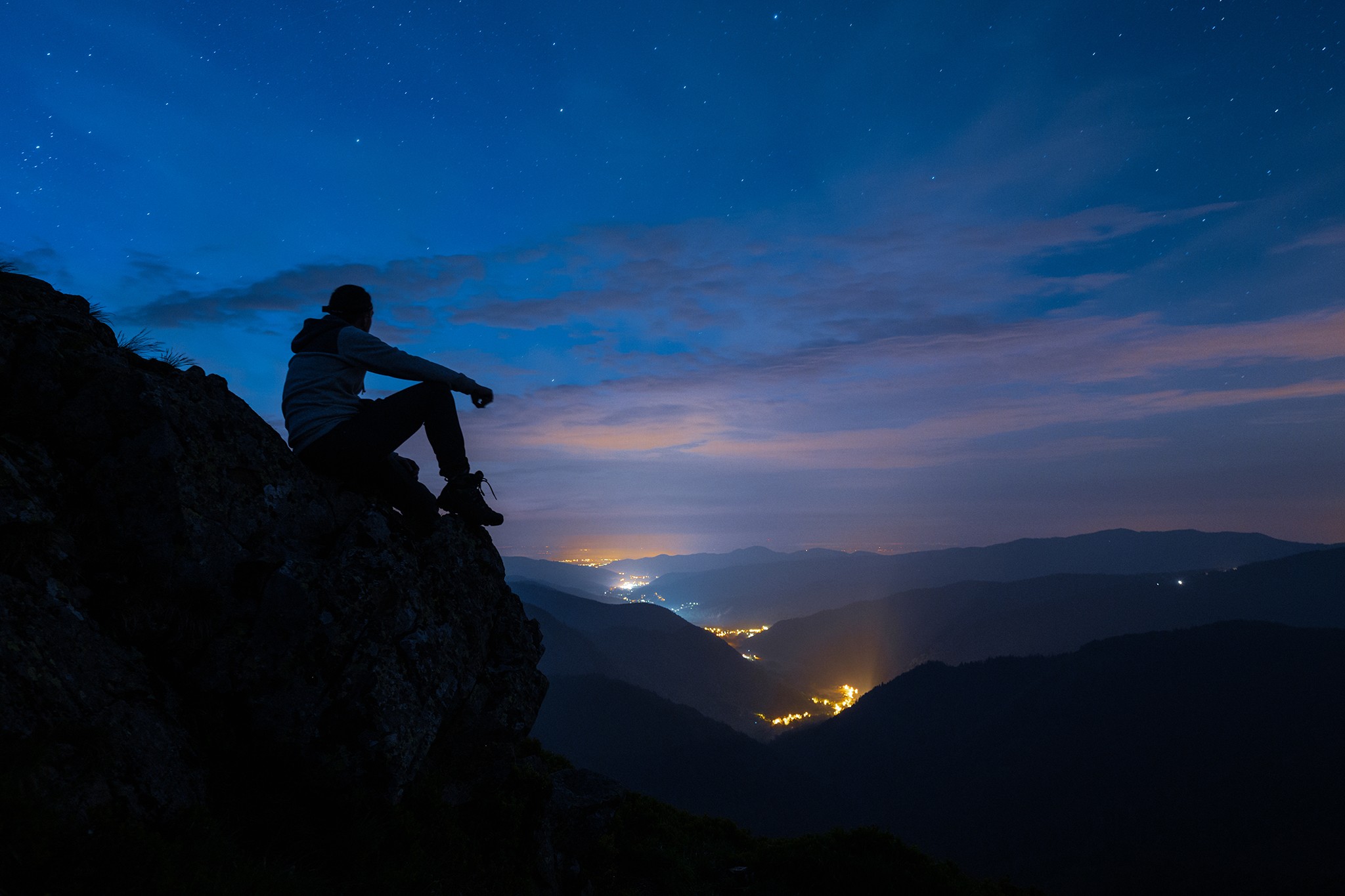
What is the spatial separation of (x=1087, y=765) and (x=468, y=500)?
20120 cm

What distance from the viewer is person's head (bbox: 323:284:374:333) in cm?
829

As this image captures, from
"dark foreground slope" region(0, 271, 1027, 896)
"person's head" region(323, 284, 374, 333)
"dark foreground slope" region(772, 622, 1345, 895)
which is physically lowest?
"dark foreground slope" region(772, 622, 1345, 895)

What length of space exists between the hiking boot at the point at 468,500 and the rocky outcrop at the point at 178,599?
774mm

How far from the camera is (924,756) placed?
177 metres

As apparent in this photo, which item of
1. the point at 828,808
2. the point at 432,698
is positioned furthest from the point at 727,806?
the point at 432,698

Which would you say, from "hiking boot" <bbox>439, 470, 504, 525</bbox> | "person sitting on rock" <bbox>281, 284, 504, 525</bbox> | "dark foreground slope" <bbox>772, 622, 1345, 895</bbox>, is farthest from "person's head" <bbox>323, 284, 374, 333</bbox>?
"dark foreground slope" <bbox>772, 622, 1345, 895</bbox>

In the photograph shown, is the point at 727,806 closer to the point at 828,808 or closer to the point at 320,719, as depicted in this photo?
the point at 828,808

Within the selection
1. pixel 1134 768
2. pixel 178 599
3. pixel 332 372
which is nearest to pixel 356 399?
pixel 332 372

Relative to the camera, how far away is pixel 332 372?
7965mm

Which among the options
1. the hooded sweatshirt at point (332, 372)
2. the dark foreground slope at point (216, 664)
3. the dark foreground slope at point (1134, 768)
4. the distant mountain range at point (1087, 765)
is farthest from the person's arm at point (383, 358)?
the dark foreground slope at point (1134, 768)

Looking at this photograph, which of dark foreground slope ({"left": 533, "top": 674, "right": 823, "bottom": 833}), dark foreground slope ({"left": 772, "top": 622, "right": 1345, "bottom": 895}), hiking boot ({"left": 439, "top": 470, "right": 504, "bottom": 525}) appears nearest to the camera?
hiking boot ({"left": 439, "top": 470, "right": 504, "bottom": 525})

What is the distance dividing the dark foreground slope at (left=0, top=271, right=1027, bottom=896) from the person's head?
1815 mm

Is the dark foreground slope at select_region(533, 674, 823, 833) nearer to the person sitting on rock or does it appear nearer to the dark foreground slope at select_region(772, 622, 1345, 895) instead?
the dark foreground slope at select_region(772, 622, 1345, 895)

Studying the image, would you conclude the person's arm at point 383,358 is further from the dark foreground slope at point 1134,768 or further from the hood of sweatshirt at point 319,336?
the dark foreground slope at point 1134,768
